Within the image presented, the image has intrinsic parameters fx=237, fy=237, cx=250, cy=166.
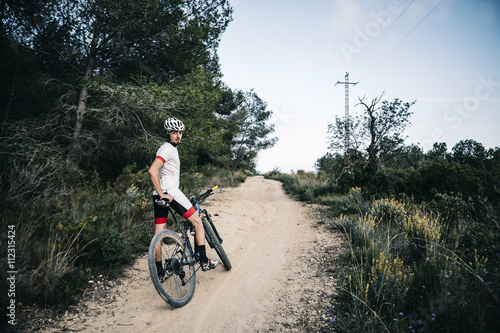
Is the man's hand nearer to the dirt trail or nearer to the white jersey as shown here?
the white jersey

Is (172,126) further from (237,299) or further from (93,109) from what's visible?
(93,109)

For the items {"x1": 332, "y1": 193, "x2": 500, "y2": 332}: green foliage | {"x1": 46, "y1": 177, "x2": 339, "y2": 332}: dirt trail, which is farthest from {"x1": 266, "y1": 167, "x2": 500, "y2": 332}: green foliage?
{"x1": 46, "y1": 177, "x2": 339, "y2": 332}: dirt trail

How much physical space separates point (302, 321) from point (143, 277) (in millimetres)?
2837

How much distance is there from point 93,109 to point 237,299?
25.7 feet

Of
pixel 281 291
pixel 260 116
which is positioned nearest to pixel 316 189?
pixel 281 291

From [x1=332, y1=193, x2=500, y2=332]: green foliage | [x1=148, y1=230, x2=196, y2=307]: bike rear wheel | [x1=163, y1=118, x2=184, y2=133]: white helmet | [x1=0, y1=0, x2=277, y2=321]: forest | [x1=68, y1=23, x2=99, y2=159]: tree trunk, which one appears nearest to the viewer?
[x1=332, y1=193, x2=500, y2=332]: green foliage

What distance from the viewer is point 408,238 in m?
4.90

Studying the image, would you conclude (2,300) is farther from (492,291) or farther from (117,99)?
(117,99)

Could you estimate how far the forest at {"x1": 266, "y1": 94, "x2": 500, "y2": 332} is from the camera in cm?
267

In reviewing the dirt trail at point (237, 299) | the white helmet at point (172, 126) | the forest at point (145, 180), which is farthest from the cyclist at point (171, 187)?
the forest at point (145, 180)

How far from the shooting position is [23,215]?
4.21 m

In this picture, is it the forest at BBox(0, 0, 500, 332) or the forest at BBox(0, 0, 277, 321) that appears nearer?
the forest at BBox(0, 0, 500, 332)

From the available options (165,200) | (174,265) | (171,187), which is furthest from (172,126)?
(174,265)

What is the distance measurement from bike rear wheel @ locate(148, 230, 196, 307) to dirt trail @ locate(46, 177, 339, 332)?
0.20 metres
